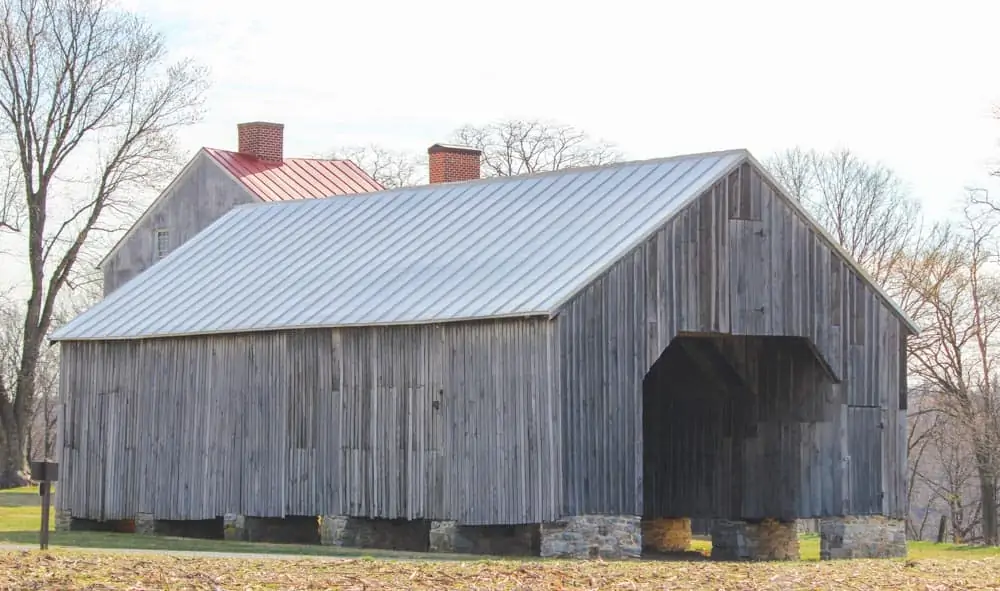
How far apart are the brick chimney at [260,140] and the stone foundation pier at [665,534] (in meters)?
21.5

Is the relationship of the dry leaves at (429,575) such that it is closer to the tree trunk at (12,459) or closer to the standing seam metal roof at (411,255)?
the standing seam metal roof at (411,255)

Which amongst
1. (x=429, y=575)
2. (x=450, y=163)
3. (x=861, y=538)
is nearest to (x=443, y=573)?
(x=429, y=575)

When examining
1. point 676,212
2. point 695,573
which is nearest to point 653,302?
point 676,212

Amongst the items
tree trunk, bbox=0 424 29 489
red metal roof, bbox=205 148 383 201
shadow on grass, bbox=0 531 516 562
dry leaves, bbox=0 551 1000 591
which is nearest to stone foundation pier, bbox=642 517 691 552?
shadow on grass, bbox=0 531 516 562

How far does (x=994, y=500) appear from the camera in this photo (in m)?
60.1

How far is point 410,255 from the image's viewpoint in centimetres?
3859

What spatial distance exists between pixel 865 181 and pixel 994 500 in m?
16.9

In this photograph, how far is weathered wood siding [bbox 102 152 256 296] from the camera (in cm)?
5706

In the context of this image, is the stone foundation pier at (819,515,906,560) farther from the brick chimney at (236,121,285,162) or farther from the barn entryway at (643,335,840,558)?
the brick chimney at (236,121,285,162)

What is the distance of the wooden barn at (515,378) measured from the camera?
33.5 metres

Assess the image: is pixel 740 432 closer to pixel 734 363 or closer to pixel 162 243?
pixel 734 363

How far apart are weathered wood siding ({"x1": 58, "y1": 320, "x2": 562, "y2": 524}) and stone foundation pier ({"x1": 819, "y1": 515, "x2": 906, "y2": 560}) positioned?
Result: 697 cm

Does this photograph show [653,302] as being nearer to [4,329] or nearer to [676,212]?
[676,212]

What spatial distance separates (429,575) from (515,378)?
29.7 feet
